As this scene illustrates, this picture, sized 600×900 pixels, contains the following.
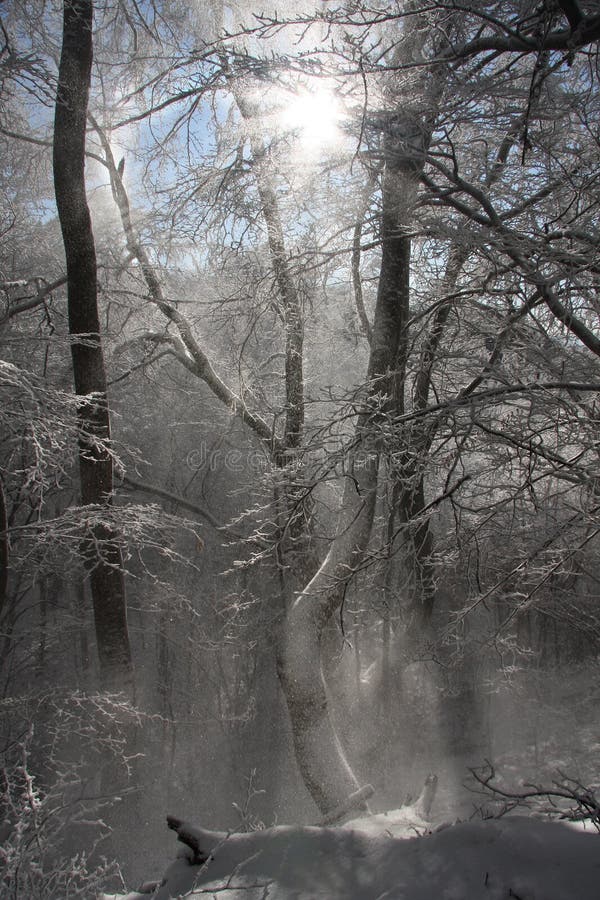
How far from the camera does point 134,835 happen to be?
8.34 m

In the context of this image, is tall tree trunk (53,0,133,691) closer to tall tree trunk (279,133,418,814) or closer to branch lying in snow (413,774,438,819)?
tall tree trunk (279,133,418,814)

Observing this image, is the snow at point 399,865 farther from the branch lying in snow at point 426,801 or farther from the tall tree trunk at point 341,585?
the tall tree trunk at point 341,585

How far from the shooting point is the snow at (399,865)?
172 centimetres

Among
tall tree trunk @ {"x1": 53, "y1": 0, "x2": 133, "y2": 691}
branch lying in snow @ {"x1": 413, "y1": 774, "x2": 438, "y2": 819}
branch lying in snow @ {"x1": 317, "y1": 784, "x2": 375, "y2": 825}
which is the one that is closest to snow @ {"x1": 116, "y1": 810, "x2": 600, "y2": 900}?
branch lying in snow @ {"x1": 413, "y1": 774, "x2": 438, "y2": 819}

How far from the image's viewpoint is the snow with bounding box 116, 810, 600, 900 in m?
1.72

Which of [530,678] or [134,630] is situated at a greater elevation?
[134,630]

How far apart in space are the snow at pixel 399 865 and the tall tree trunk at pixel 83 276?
3.86m

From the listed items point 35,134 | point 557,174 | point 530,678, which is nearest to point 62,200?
point 35,134

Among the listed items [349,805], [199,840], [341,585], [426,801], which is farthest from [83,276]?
[426,801]

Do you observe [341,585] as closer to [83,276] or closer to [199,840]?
[199,840]

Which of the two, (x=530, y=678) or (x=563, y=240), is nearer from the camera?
Answer: (x=563, y=240)

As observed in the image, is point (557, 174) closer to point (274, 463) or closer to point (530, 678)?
point (274, 463)

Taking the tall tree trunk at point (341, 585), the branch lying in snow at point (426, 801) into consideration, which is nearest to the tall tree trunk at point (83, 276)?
the tall tree trunk at point (341, 585)

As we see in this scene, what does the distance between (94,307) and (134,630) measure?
6887mm
